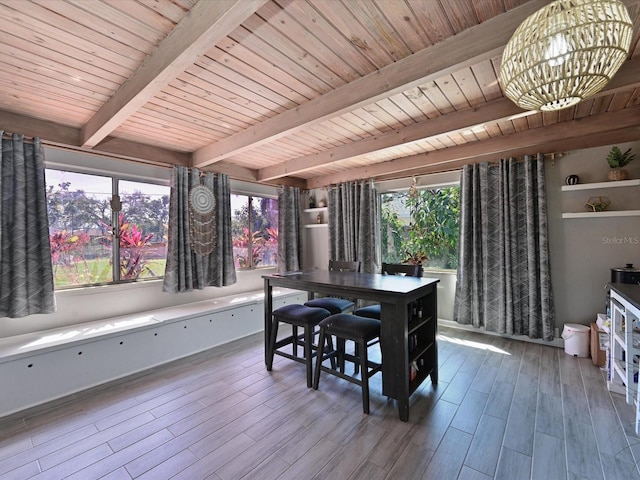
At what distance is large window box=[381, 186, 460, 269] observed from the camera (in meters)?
4.11

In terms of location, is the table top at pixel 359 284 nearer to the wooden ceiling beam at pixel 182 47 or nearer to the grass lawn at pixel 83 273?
the wooden ceiling beam at pixel 182 47

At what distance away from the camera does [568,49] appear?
1004mm

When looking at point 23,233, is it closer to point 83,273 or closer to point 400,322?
point 83,273

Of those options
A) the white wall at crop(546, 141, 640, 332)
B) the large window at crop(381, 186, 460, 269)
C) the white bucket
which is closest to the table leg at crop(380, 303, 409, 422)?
the white bucket

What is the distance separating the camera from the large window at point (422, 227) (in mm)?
4113

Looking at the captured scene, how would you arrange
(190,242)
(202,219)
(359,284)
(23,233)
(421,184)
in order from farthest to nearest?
(421,184), (202,219), (190,242), (23,233), (359,284)

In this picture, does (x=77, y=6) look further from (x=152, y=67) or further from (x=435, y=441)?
(x=435, y=441)

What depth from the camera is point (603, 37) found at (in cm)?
96

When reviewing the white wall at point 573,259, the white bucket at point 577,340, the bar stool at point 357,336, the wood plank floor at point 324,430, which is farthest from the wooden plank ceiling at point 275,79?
the wood plank floor at point 324,430

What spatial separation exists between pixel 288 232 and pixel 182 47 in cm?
362

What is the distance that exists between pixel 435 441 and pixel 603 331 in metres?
2.20

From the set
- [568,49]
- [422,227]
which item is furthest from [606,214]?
[568,49]

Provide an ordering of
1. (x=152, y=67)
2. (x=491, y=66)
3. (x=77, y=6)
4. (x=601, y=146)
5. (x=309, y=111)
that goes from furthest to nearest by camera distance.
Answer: (x=601, y=146), (x=309, y=111), (x=491, y=66), (x=152, y=67), (x=77, y=6)

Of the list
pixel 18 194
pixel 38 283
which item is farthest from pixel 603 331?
pixel 18 194
